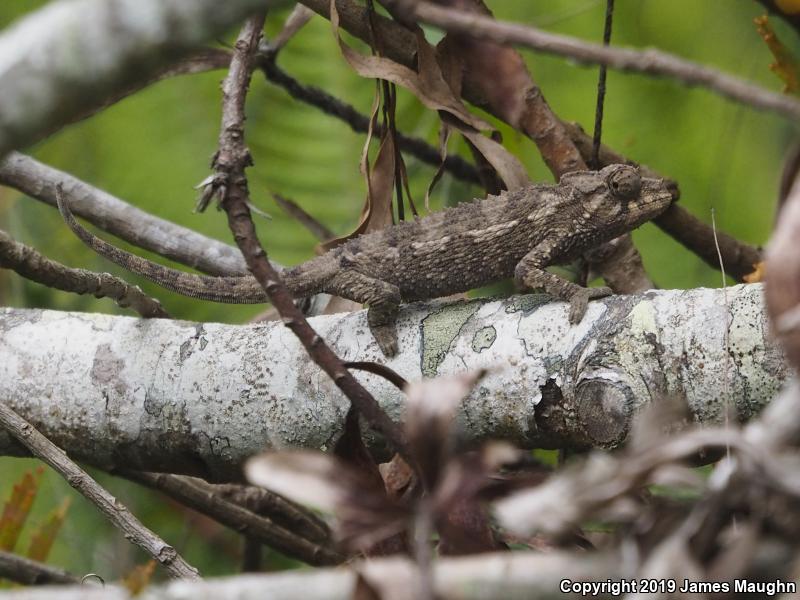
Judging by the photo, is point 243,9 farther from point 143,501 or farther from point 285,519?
point 143,501

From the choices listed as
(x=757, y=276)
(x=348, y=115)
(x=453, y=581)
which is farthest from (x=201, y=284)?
(x=453, y=581)

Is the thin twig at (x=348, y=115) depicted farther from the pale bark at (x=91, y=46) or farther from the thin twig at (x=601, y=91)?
the pale bark at (x=91, y=46)

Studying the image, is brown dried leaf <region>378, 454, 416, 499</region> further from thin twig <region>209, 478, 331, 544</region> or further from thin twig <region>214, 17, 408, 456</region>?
thin twig <region>214, 17, 408, 456</region>

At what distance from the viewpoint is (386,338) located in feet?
5.32

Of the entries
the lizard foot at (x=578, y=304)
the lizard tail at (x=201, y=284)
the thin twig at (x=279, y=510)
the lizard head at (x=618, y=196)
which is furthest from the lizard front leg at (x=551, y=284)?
the thin twig at (x=279, y=510)

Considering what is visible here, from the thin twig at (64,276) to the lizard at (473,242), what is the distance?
0.23 meters

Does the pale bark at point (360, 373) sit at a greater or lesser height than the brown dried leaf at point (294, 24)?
lesser

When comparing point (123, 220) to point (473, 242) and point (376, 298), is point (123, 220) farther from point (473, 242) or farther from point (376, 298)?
point (473, 242)

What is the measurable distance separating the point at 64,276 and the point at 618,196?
1173mm

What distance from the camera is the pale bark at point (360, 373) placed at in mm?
1275

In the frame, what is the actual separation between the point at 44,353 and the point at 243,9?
121 cm

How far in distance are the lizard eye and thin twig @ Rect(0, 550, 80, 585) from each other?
1352mm

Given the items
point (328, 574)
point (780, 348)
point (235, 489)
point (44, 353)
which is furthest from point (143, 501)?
point (328, 574)

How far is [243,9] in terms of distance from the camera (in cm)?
65
